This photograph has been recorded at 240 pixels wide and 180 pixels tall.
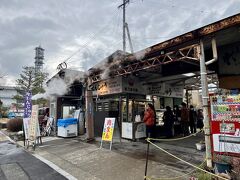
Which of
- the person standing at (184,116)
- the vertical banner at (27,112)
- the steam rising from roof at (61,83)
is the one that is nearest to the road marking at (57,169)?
the vertical banner at (27,112)

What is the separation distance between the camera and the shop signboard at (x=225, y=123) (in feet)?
12.9

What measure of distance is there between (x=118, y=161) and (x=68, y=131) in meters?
5.93

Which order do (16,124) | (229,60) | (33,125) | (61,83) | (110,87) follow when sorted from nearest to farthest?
(229,60) < (33,125) < (110,87) < (61,83) < (16,124)

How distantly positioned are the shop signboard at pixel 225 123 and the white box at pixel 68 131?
8.59m

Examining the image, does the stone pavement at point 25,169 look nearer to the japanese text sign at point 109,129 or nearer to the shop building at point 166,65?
the japanese text sign at point 109,129

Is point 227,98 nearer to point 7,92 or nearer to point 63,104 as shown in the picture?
point 63,104

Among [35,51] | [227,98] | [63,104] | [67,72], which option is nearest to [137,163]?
[227,98]

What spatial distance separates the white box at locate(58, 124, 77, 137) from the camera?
11031mm

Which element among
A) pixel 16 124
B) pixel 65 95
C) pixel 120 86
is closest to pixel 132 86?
pixel 120 86

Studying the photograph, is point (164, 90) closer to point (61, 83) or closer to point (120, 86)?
point (120, 86)

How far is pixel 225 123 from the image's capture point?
13.5 ft

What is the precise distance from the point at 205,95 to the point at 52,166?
15.9ft

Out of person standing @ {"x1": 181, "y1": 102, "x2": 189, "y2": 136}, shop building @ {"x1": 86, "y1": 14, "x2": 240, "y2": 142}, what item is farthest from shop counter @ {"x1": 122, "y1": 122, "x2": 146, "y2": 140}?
person standing @ {"x1": 181, "y1": 102, "x2": 189, "y2": 136}

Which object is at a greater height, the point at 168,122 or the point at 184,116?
the point at 184,116
